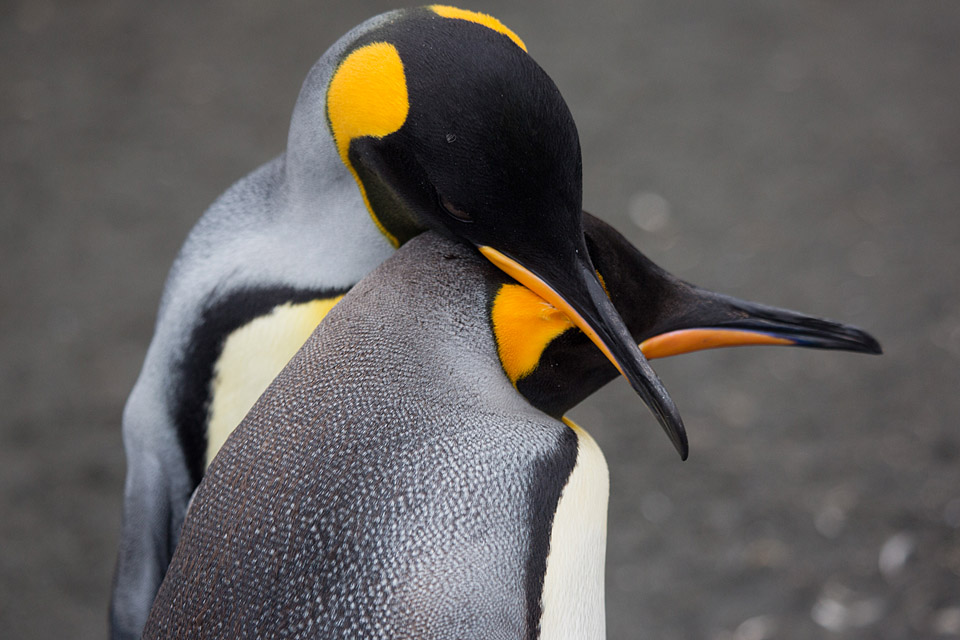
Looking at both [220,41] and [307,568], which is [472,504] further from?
[220,41]

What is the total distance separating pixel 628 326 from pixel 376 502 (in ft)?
1.26

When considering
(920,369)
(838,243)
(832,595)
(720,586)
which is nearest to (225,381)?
(720,586)

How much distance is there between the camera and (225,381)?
3.82ft

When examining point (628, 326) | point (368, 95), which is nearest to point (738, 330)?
point (628, 326)

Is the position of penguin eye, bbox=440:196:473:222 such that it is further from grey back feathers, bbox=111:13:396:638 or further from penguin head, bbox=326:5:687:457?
grey back feathers, bbox=111:13:396:638

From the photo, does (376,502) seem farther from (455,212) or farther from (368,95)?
(368,95)

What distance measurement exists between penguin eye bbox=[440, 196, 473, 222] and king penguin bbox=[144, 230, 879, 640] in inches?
2.0

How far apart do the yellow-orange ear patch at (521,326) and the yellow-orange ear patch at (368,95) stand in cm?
20

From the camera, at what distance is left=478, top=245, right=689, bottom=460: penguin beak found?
2.73 ft

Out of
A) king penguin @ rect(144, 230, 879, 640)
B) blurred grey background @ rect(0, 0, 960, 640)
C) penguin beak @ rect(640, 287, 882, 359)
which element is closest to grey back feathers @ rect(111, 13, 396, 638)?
king penguin @ rect(144, 230, 879, 640)

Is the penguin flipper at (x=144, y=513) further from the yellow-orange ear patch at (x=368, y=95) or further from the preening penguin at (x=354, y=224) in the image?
the yellow-orange ear patch at (x=368, y=95)

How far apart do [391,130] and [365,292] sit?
16 centimetres

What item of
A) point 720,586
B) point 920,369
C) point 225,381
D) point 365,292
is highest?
point 365,292

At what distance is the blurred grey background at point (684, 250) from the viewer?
7.05 feet
